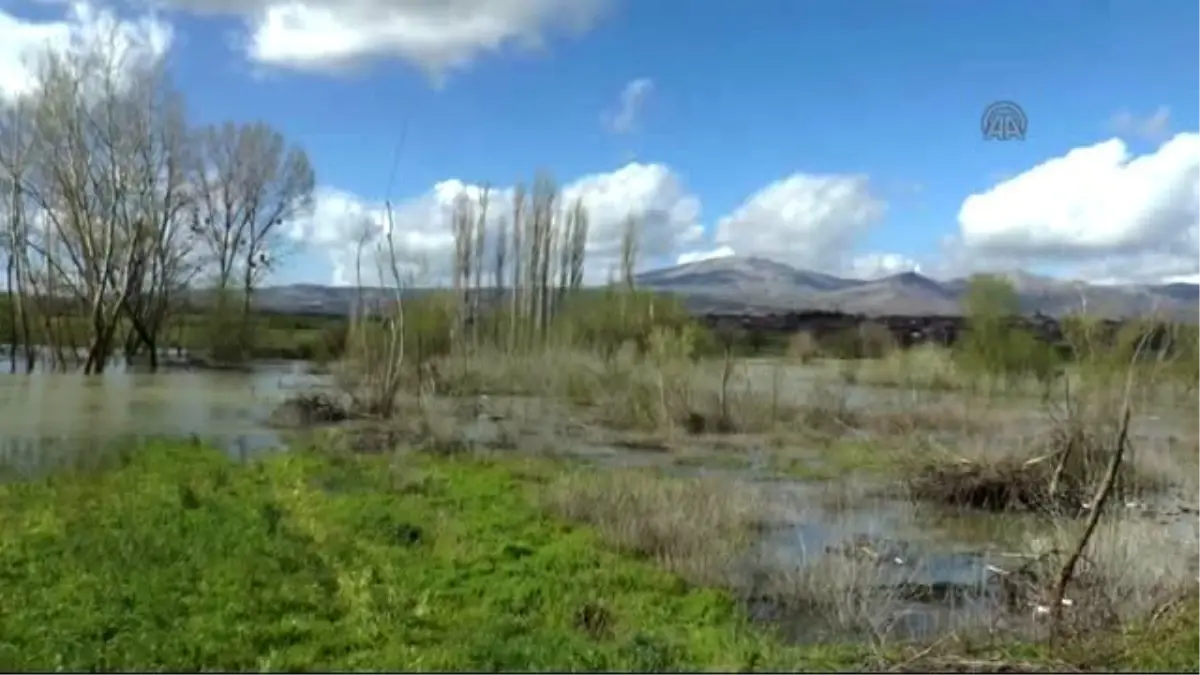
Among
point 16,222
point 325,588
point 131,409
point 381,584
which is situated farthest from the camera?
point 16,222

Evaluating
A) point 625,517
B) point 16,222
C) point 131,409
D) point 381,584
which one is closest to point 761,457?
point 625,517

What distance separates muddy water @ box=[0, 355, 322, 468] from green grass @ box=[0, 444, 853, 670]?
19.3 feet

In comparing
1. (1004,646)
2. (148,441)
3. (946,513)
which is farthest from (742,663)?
(148,441)

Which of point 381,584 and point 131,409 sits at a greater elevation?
point 381,584

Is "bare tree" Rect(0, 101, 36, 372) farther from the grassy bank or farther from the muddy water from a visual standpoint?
the grassy bank

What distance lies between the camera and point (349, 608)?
9500 millimetres

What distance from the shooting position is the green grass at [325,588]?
25.9 feet

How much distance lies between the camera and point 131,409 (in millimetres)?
30234

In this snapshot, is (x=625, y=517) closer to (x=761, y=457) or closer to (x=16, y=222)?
(x=761, y=457)

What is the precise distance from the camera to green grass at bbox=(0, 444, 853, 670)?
7.90m

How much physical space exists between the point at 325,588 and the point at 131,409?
22332mm

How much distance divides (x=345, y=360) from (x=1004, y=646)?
35827 mm

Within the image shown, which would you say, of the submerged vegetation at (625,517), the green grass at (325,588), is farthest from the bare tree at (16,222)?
the green grass at (325,588)

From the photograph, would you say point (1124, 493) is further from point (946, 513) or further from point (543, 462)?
point (543, 462)
